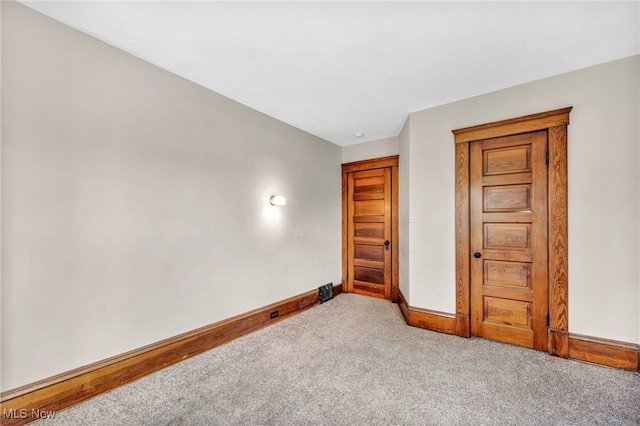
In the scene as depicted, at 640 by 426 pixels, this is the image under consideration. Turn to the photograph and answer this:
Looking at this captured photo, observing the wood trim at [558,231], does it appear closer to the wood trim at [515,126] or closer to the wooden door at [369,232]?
the wood trim at [515,126]

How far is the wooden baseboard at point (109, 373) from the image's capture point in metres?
1.60

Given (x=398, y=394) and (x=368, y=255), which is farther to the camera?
(x=368, y=255)

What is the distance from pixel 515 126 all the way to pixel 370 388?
280 centimetres

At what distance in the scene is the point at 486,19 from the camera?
1.78 m

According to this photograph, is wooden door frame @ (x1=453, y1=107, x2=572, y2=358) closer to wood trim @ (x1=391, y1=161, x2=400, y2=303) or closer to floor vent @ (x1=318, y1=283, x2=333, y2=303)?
wood trim @ (x1=391, y1=161, x2=400, y2=303)

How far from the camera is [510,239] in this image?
2729 mm

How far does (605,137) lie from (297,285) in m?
3.57

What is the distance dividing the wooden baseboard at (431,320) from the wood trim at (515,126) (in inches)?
78.1

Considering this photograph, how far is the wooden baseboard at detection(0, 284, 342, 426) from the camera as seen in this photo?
1.60 m

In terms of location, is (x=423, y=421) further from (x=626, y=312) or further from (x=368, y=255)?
(x=368, y=255)

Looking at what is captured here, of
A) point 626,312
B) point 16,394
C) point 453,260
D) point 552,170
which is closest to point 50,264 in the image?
point 16,394

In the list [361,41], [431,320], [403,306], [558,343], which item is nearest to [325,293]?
[403,306]

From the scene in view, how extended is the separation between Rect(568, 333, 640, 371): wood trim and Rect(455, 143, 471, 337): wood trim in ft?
2.78

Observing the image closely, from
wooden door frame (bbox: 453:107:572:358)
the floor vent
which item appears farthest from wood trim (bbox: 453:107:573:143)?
the floor vent
